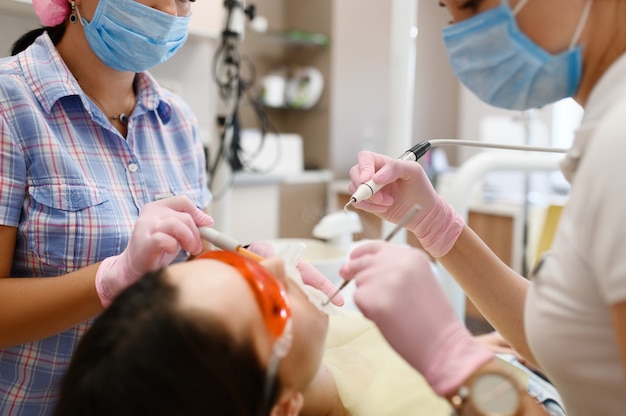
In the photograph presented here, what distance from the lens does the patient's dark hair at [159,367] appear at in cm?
68

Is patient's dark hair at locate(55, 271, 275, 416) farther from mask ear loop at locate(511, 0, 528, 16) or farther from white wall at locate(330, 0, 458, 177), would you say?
white wall at locate(330, 0, 458, 177)

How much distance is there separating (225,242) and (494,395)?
1.68 ft

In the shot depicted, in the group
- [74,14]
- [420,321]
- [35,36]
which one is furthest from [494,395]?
[35,36]

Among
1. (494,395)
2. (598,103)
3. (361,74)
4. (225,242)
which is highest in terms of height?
(361,74)

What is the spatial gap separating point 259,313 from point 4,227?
0.56 meters

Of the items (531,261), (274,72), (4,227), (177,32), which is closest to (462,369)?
(4,227)

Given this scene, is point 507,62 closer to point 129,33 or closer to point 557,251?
point 557,251

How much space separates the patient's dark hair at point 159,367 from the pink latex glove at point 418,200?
20.2 inches

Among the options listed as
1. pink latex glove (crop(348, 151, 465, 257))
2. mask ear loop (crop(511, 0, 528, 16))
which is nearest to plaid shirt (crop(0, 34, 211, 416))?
pink latex glove (crop(348, 151, 465, 257))

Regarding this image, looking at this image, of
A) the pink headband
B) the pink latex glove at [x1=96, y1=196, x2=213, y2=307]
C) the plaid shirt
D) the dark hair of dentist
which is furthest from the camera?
the pink headband

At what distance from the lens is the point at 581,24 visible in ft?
2.44

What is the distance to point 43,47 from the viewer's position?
1169mm

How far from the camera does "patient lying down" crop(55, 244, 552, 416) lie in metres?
0.68

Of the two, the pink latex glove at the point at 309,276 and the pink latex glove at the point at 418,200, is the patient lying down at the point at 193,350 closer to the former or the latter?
the pink latex glove at the point at 309,276
